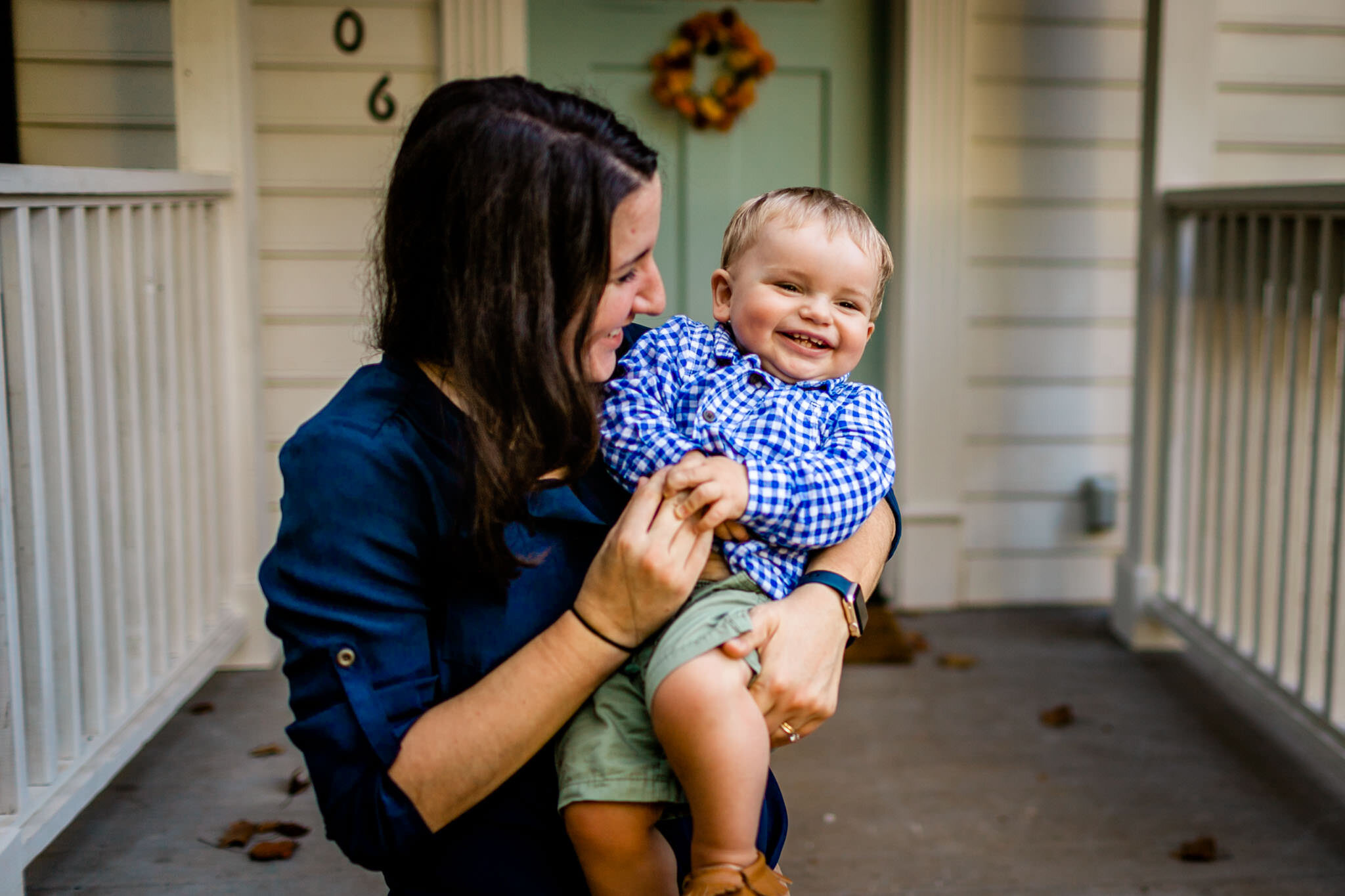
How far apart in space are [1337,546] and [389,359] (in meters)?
2.23

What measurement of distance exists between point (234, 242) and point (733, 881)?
281 centimetres

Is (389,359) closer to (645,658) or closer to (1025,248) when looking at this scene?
(645,658)

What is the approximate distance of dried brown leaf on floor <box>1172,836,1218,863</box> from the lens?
2.52 m

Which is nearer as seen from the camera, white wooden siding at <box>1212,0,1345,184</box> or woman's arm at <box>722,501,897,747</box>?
woman's arm at <box>722,501,897,747</box>

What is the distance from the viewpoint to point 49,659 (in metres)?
2.18

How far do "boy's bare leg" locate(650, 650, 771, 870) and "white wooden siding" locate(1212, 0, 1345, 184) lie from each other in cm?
346

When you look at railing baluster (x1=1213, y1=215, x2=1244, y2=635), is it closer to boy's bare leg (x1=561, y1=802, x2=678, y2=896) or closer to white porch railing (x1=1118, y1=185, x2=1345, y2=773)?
white porch railing (x1=1118, y1=185, x2=1345, y2=773)

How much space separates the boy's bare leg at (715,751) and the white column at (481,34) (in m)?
2.82

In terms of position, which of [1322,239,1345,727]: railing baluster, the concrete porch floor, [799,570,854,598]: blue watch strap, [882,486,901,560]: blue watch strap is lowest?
the concrete porch floor

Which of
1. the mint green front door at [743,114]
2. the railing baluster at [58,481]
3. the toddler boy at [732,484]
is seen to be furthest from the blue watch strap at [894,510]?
the mint green front door at [743,114]

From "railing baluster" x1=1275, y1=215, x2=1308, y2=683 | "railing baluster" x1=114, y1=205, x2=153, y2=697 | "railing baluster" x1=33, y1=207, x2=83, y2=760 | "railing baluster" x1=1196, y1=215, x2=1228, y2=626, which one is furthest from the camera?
"railing baluster" x1=1196, y1=215, x2=1228, y2=626

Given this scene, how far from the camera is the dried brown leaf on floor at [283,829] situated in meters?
2.59

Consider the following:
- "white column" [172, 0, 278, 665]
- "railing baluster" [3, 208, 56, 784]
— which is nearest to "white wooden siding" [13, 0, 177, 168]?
"white column" [172, 0, 278, 665]

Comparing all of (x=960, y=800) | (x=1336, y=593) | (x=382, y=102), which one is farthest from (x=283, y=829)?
(x=1336, y=593)
